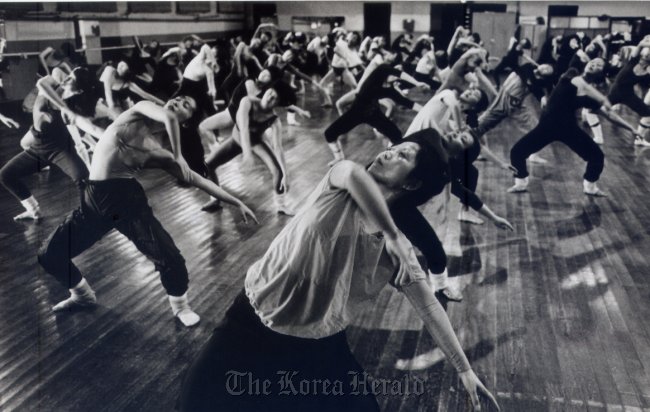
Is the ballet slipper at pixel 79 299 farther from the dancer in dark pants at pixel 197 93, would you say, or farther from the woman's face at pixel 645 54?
the woman's face at pixel 645 54

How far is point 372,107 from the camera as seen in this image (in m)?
4.32

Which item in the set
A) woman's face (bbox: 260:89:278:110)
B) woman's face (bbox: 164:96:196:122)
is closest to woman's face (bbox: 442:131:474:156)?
woman's face (bbox: 260:89:278:110)

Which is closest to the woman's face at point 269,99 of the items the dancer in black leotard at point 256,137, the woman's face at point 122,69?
the dancer in black leotard at point 256,137

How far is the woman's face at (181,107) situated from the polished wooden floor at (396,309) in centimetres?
42

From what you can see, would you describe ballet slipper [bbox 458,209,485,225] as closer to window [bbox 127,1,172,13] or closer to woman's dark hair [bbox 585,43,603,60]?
woman's dark hair [bbox 585,43,603,60]

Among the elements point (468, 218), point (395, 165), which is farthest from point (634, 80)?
point (395, 165)

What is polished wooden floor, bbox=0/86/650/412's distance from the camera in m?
2.95

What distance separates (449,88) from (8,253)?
336 centimetres

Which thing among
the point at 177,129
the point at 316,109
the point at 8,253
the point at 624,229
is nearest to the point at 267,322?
the point at 177,129

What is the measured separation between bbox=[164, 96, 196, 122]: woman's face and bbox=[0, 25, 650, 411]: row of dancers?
1 cm

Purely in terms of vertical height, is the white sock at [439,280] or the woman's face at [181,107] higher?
the woman's face at [181,107]

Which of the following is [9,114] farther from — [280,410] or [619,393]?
[619,393]

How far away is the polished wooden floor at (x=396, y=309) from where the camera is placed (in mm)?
2953

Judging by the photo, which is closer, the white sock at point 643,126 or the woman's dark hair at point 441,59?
the woman's dark hair at point 441,59
